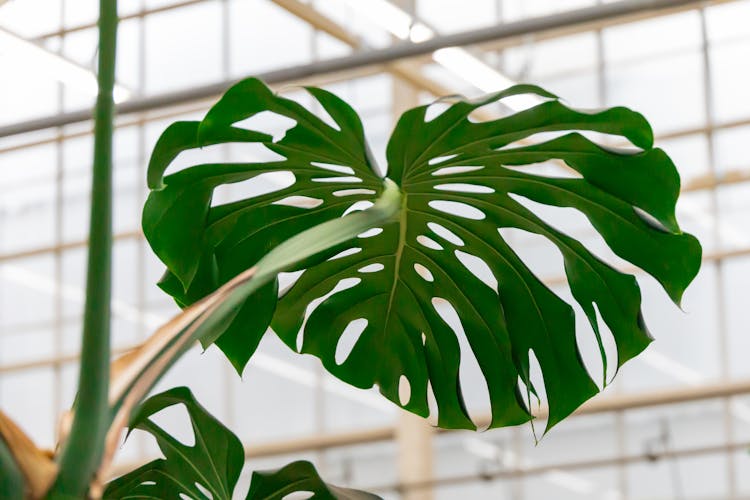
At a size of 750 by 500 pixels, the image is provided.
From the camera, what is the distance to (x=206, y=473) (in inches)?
91.9

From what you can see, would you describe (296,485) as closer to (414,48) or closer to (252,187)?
(414,48)

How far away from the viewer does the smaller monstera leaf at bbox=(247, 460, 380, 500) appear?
2154mm

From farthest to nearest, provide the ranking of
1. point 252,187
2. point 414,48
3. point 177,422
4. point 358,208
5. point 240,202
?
point 252,187
point 177,422
point 414,48
point 358,208
point 240,202

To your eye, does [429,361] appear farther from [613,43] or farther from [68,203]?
[68,203]

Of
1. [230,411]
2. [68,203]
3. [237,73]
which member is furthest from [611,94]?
[68,203]

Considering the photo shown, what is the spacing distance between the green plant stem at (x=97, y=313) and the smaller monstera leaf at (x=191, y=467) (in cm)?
94

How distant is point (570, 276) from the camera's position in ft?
7.01

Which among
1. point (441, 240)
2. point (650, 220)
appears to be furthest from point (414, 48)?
point (650, 220)

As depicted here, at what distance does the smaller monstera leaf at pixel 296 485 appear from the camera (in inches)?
84.8

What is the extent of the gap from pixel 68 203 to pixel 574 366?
479 inches

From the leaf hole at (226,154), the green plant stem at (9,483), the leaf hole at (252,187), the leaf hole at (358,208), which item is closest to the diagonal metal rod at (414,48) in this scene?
the leaf hole at (358,208)

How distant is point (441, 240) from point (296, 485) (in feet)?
1.68

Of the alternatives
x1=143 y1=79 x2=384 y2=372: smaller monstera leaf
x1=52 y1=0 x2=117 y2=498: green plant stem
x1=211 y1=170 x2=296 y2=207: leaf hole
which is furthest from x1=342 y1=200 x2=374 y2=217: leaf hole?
x1=211 y1=170 x2=296 y2=207: leaf hole

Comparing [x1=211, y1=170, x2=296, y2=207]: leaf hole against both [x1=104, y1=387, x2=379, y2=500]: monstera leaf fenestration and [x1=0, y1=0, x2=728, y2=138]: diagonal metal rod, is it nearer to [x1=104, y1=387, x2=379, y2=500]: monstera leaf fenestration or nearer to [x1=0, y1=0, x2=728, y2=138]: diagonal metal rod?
[x1=0, y1=0, x2=728, y2=138]: diagonal metal rod
